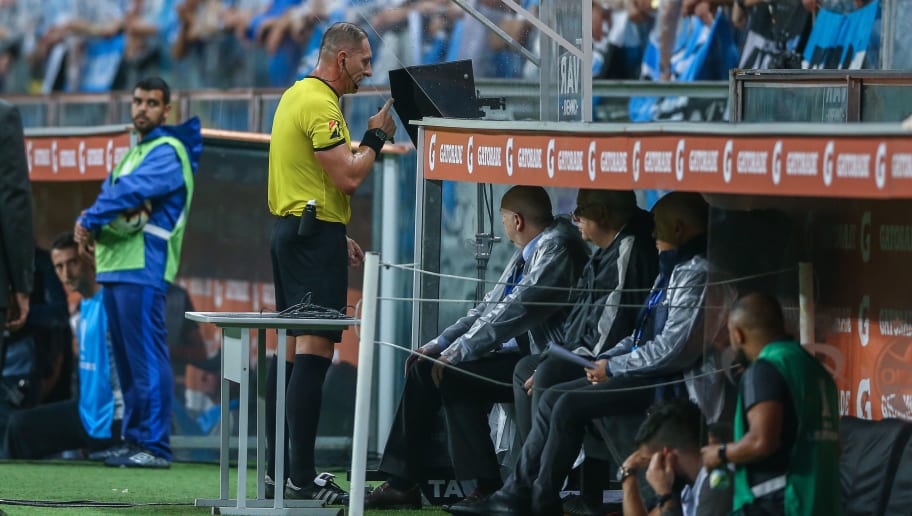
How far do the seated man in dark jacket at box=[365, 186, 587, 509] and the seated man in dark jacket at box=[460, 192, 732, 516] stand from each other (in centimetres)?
42

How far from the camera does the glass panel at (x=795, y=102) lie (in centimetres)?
867

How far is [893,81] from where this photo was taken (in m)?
8.52

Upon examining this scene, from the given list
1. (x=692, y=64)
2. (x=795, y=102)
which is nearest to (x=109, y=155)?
(x=795, y=102)

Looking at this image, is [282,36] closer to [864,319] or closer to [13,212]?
[13,212]

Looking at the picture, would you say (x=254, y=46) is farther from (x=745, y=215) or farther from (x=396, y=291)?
(x=745, y=215)

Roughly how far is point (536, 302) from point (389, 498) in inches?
46.5

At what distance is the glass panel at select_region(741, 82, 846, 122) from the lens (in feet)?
28.5

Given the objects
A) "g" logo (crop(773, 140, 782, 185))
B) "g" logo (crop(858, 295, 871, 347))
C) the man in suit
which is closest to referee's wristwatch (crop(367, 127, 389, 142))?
the man in suit

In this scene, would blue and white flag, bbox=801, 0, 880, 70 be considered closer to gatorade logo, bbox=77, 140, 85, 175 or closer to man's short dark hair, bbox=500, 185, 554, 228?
man's short dark hair, bbox=500, 185, 554, 228

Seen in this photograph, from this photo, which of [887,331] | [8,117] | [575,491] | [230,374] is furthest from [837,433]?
[8,117]

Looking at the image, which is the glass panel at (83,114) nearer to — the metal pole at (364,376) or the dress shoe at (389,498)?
the dress shoe at (389,498)

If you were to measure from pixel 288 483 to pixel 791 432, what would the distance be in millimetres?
2681

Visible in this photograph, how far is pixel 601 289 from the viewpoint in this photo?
23.2ft

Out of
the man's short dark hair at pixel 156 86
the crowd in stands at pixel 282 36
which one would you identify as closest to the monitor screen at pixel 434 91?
the crowd in stands at pixel 282 36
